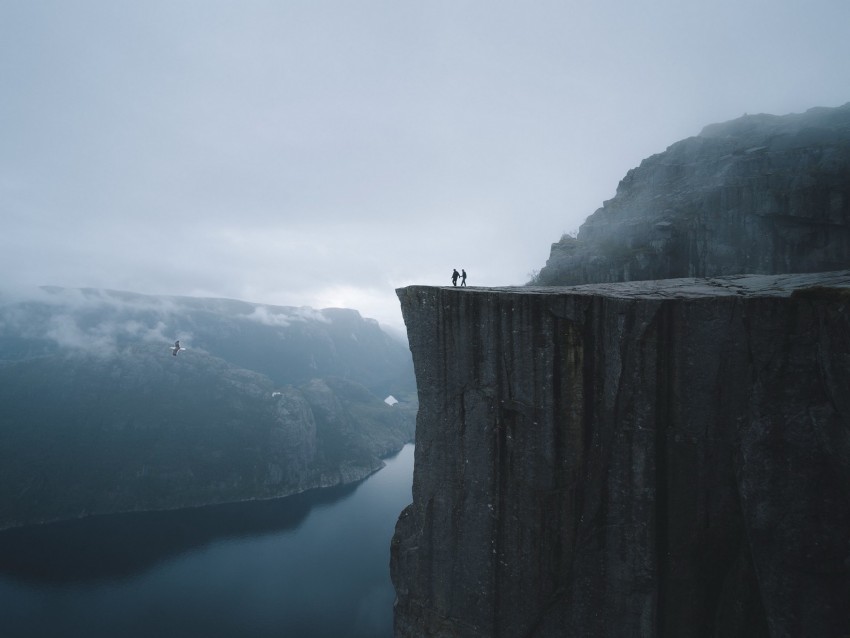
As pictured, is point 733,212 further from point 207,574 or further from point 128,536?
point 128,536

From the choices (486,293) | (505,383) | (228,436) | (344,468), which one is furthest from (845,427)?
(228,436)

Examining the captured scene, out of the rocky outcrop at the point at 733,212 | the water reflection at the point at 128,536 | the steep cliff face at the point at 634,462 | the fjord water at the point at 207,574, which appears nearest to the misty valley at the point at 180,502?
the fjord water at the point at 207,574

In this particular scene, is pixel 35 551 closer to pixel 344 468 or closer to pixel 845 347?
pixel 344 468

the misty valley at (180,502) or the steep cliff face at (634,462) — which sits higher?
the steep cliff face at (634,462)

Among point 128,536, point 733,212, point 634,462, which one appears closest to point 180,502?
point 128,536

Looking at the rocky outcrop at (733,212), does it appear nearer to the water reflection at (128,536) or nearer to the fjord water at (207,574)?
the fjord water at (207,574)

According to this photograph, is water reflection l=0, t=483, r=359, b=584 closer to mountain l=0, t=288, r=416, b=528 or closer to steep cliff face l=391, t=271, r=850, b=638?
mountain l=0, t=288, r=416, b=528
